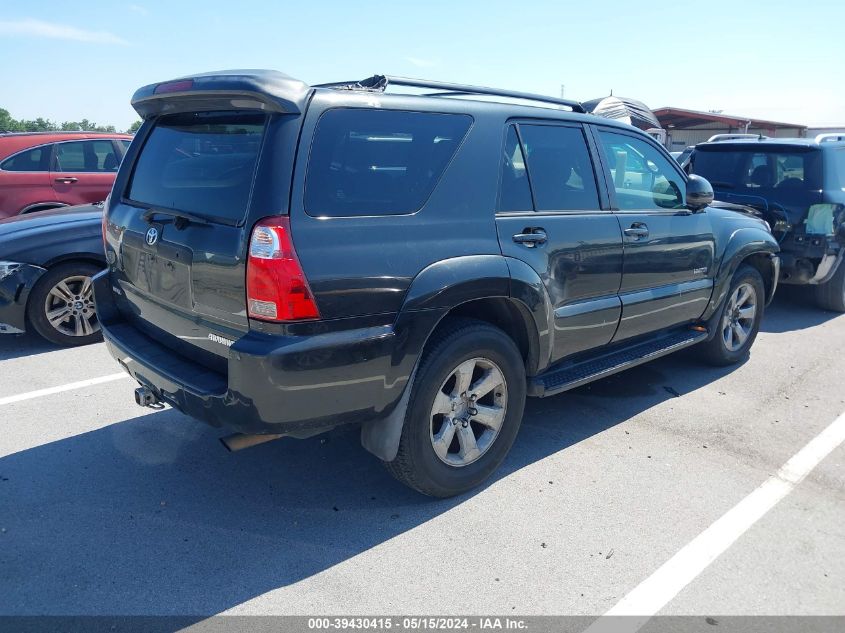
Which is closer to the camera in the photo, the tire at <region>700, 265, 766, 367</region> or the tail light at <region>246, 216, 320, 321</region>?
the tail light at <region>246, 216, 320, 321</region>

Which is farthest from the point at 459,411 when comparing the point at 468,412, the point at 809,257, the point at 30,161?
the point at 30,161

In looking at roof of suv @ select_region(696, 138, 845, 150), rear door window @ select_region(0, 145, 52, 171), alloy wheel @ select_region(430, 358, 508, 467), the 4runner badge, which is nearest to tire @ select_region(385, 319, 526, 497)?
alloy wheel @ select_region(430, 358, 508, 467)

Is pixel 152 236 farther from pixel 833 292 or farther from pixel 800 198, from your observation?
pixel 833 292

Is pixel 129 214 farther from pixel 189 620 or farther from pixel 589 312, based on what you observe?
pixel 589 312

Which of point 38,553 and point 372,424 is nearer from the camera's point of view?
point 38,553

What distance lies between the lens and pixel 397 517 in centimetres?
321

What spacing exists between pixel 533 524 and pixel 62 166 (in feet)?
25.0

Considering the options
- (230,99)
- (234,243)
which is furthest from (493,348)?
(230,99)

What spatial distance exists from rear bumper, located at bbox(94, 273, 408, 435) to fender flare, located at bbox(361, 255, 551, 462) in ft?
0.17

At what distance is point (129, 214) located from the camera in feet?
11.2

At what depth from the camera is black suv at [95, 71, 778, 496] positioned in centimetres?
264

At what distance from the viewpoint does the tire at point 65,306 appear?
17.5 ft

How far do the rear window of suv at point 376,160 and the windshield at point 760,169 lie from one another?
5.23 metres

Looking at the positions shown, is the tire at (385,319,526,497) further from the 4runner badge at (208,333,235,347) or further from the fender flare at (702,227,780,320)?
the fender flare at (702,227,780,320)
